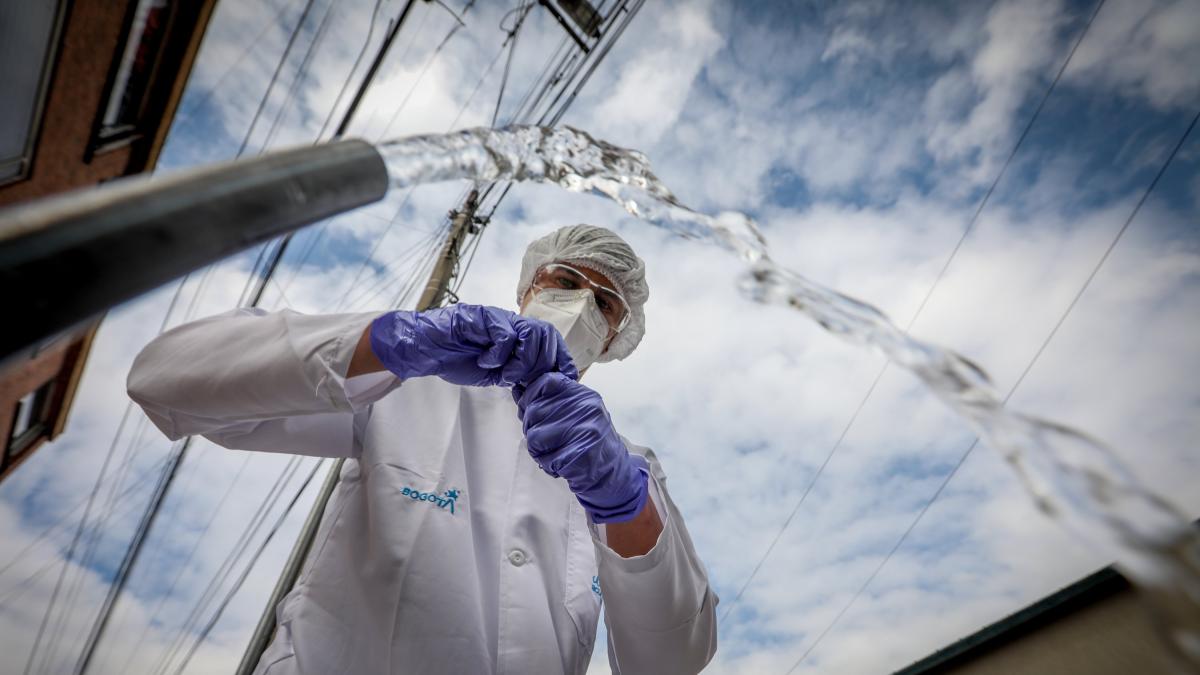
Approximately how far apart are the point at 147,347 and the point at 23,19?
156 inches

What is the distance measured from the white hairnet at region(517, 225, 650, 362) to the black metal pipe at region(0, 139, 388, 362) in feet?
7.11

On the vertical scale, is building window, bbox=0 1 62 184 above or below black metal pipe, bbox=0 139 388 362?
above

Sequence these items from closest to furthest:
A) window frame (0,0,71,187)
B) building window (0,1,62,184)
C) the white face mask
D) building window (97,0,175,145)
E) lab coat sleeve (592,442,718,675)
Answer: lab coat sleeve (592,442,718,675) → the white face mask → building window (0,1,62,184) → window frame (0,0,71,187) → building window (97,0,175,145)

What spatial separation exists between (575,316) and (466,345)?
74 centimetres

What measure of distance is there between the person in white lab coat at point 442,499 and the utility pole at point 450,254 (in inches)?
141

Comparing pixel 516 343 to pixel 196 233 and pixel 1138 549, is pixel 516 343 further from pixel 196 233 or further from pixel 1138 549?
pixel 1138 549

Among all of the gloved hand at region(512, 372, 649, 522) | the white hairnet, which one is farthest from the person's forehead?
the gloved hand at region(512, 372, 649, 522)

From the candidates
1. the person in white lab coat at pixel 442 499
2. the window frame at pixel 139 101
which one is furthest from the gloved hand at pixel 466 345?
the window frame at pixel 139 101

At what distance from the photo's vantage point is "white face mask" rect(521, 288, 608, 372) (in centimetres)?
255

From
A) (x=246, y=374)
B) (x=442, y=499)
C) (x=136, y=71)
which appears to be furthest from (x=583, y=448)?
(x=136, y=71)

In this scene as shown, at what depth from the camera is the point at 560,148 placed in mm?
2182

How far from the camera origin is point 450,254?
247 inches

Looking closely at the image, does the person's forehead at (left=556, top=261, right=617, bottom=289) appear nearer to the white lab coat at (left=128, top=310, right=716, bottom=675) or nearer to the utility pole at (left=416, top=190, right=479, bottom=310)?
the white lab coat at (left=128, top=310, right=716, bottom=675)

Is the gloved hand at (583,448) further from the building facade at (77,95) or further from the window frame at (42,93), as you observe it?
the window frame at (42,93)
